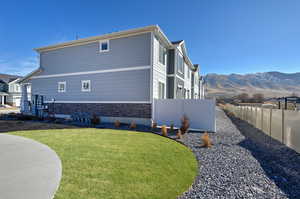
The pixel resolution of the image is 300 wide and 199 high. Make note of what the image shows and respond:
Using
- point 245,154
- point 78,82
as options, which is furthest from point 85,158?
point 78,82

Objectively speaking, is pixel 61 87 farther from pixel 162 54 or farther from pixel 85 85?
pixel 162 54

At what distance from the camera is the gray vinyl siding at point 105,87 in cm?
989

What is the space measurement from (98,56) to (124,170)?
1019cm

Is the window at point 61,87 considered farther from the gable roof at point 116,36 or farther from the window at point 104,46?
the window at point 104,46

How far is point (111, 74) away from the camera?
10.9m

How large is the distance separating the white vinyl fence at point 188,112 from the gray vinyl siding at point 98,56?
10.7ft

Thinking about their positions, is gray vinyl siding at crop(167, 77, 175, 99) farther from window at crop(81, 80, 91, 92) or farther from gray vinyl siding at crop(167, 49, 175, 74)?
window at crop(81, 80, 91, 92)

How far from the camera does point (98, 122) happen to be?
1048cm

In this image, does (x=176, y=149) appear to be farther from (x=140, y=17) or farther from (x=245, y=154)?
(x=140, y=17)

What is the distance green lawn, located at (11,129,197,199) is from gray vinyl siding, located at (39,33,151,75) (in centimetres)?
662

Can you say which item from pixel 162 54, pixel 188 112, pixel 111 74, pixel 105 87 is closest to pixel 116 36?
pixel 111 74

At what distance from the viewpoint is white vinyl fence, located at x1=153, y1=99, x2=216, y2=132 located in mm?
8313

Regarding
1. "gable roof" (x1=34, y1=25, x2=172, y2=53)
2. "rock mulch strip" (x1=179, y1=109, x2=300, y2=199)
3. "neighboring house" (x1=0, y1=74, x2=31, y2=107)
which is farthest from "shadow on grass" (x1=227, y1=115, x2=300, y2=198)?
"neighboring house" (x1=0, y1=74, x2=31, y2=107)

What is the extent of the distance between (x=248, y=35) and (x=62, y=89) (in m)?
17.1
